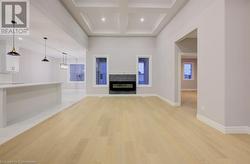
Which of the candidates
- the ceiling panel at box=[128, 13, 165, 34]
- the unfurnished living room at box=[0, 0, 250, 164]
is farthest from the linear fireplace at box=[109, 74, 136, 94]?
the ceiling panel at box=[128, 13, 165, 34]

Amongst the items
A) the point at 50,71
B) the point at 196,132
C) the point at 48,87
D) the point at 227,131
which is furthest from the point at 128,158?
the point at 50,71

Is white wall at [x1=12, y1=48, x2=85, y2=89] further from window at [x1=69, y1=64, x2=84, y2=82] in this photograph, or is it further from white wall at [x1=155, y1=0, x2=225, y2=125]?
white wall at [x1=155, y1=0, x2=225, y2=125]

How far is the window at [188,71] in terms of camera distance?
1210cm

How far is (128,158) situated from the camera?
2.06 meters

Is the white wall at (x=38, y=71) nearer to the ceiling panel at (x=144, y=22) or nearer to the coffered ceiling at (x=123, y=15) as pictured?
the coffered ceiling at (x=123, y=15)

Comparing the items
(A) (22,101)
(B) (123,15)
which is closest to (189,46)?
(B) (123,15)

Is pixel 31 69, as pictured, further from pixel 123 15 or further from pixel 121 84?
pixel 123 15

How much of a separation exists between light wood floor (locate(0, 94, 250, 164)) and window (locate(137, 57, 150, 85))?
5.51 m

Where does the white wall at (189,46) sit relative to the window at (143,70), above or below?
above

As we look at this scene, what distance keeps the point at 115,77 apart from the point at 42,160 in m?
6.97

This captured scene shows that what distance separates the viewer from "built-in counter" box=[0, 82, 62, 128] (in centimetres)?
333

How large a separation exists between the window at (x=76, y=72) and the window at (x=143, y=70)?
635cm

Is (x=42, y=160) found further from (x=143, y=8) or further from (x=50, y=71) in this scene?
(x=50, y=71)

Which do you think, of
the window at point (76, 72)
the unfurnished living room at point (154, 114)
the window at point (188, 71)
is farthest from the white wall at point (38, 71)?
the window at point (188, 71)
